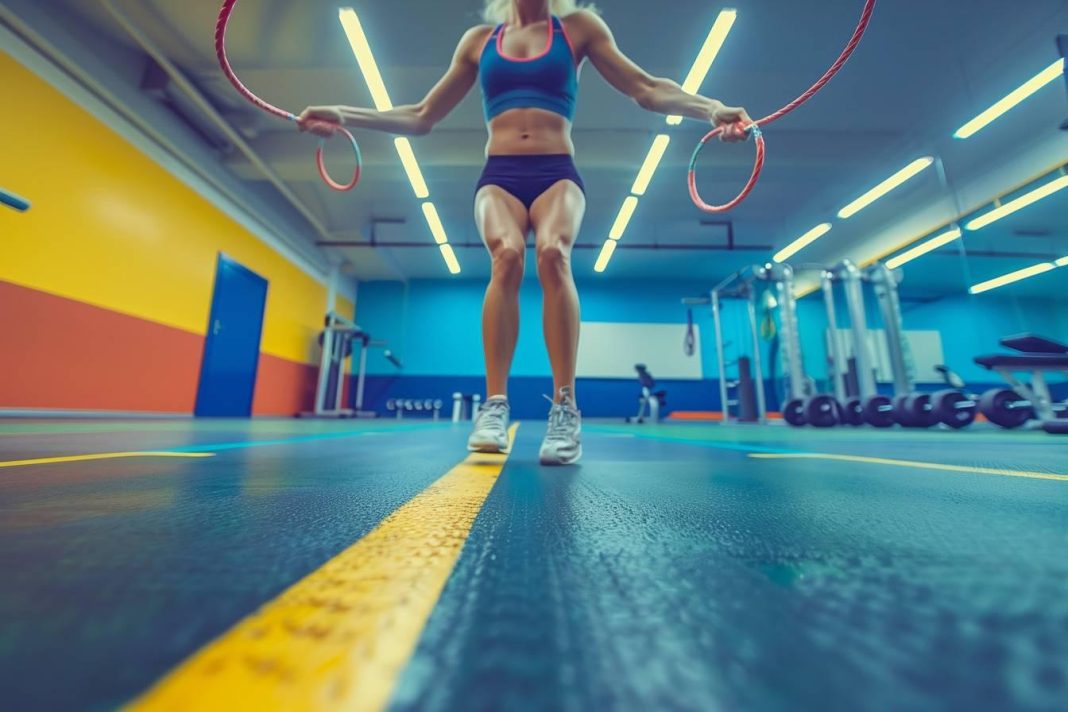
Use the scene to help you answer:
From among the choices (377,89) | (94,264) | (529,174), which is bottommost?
(529,174)

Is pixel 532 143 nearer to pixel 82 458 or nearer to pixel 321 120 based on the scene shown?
pixel 321 120

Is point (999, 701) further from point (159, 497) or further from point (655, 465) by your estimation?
point (655, 465)

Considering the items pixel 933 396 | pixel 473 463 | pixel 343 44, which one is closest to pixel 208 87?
pixel 343 44

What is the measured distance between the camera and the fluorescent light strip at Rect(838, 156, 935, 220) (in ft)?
18.9

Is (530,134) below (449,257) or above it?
below

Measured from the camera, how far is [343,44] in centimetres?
398

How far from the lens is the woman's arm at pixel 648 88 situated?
1.23m

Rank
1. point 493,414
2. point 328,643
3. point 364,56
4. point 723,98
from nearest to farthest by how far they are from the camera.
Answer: point 328,643 → point 493,414 → point 364,56 → point 723,98

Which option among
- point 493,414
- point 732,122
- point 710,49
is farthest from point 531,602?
point 710,49

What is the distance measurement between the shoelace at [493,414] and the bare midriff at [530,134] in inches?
27.6

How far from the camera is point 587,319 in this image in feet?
31.6

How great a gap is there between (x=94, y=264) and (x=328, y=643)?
5.11 meters

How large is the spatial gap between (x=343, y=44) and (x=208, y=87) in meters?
1.58

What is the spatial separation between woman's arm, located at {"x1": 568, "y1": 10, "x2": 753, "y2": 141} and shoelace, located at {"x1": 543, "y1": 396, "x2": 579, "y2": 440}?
821 mm
